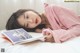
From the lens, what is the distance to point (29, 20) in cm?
136

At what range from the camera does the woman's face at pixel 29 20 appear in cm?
137

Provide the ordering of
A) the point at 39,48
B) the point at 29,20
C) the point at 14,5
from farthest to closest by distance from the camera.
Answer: the point at 14,5 < the point at 29,20 < the point at 39,48

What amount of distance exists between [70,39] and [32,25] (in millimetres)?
386

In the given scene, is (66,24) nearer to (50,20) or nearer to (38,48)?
(50,20)

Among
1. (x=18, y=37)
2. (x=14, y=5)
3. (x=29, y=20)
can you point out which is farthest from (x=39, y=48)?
(x=14, y=5)

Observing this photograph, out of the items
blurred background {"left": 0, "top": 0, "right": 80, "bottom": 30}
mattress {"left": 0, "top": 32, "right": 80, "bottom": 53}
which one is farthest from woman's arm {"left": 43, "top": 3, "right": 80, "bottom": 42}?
blurred background {"left": 0, "top": 0, "right": 80, "bottom": 30}

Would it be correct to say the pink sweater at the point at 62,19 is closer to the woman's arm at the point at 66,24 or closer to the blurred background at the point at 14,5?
the woman's arm at the point at 66,24

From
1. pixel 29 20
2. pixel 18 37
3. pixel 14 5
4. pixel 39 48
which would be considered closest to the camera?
pixel 39 48

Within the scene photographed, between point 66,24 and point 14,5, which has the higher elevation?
point 14,5

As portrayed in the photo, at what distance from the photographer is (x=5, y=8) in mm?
1766

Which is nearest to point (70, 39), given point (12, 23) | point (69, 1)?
point (12, 23)

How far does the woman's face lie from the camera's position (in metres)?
1.37

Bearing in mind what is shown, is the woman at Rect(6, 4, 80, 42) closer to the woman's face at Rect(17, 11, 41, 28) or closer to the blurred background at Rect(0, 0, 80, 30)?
the woman's face at Rect(17, 11, 41, 28)

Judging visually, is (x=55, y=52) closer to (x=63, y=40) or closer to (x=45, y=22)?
(x=63, y=40)
